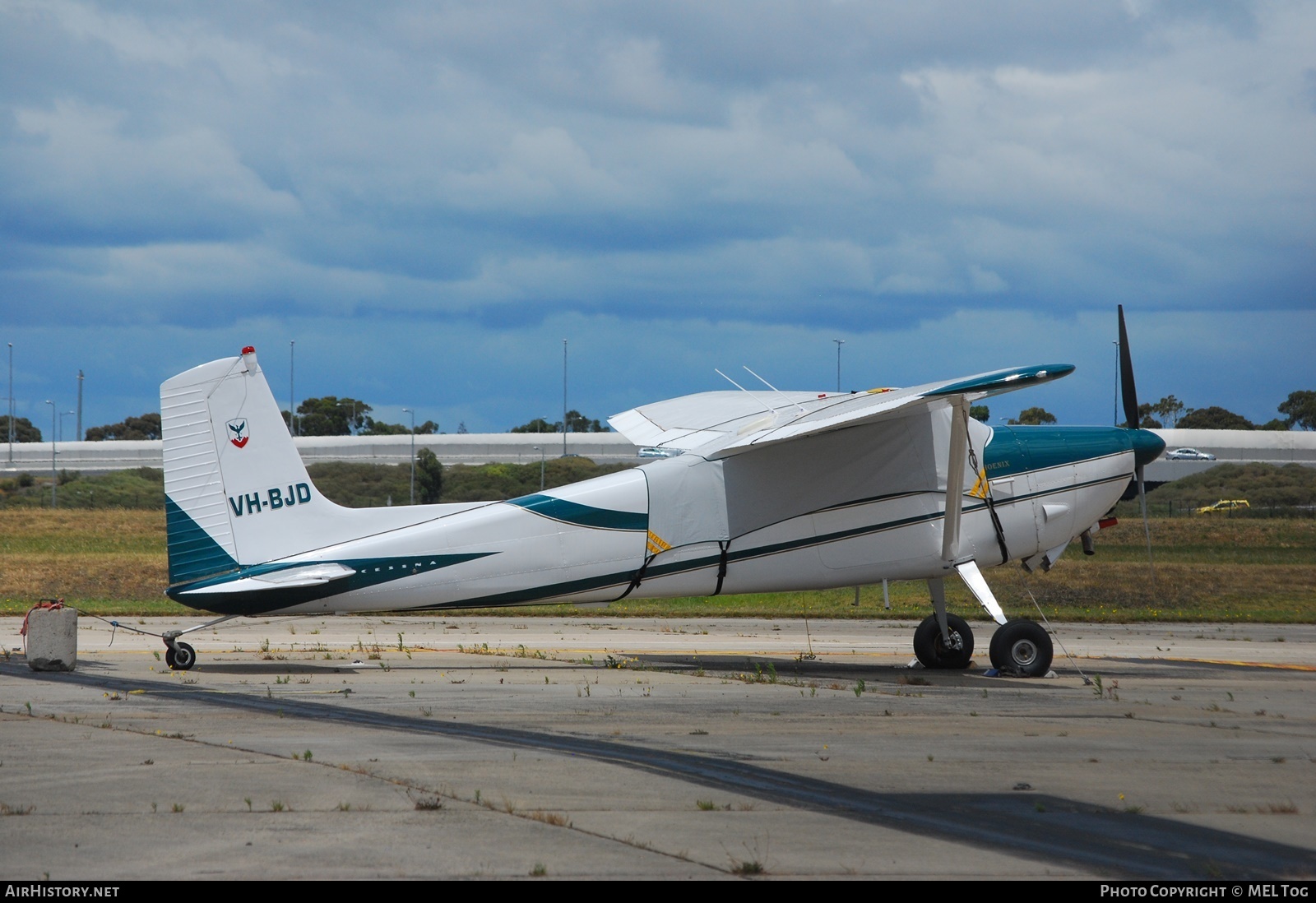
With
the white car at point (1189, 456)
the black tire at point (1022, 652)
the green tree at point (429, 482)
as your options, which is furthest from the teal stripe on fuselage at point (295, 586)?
the white car at point (1189, 456)

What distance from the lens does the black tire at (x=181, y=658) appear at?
13.9m

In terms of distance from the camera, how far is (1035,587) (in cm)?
2864

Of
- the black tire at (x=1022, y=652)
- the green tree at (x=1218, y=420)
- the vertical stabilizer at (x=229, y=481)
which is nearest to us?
the vertical stabilizer at (x=229, y=481)

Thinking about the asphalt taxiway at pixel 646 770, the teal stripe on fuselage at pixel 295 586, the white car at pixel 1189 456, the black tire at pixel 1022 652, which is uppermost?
the white car at pixel 1189 456

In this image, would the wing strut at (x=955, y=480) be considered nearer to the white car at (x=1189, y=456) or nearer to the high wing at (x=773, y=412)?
the high wing at (x=773, y=412)

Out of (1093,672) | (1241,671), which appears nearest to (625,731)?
(1093,672)

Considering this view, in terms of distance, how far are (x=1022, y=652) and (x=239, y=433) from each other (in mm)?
9869

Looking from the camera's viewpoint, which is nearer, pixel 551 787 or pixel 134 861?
pixel 134 861

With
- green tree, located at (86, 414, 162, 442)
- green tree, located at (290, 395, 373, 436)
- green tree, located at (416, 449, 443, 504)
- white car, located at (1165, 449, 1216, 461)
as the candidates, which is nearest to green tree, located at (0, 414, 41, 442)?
green tree, located at (86, 414, 162, 442)

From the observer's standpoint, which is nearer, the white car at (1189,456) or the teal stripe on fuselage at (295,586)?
the teal stripe on fuselage at (295,586)

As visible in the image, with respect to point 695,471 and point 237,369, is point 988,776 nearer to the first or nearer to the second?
point 695,471

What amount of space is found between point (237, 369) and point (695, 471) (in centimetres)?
572

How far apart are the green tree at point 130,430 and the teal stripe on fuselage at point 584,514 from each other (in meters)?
114

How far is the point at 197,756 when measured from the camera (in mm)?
8438
